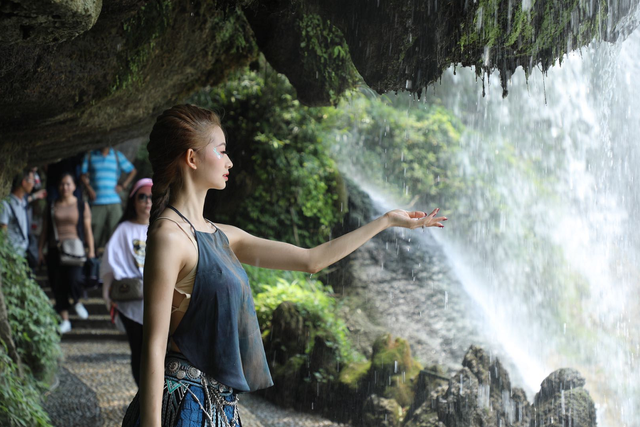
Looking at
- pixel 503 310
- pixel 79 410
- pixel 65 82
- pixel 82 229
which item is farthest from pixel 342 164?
pixel 65 82

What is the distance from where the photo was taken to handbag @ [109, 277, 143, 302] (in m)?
4.61

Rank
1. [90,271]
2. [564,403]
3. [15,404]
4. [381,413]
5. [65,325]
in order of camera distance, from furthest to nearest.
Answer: [90,271] < [65,325] < [381,413] < [564,403] < [15,404]

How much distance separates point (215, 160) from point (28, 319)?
500 centimetres

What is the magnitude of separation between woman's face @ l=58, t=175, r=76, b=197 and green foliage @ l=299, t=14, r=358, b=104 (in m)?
4.44

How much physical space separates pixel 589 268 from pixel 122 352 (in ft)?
27.8

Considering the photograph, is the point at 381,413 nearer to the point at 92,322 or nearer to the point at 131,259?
the point at 131,259

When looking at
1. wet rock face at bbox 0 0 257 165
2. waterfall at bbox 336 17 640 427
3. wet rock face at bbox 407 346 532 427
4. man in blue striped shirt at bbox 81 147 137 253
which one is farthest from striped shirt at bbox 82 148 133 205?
waterfall at bbox 336 17 640 427

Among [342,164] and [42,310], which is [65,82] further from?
[342,164]

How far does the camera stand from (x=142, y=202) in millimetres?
4895

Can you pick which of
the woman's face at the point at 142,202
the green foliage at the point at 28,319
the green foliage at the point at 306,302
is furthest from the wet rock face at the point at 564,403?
the green foliage at the point at 28,319

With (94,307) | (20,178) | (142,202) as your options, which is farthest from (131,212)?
(94,307)

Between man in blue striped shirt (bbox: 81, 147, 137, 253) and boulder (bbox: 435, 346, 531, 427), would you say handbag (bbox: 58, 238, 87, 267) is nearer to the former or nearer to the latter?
man in blue striped shirt (bbox: 81, 147, 137, 253)

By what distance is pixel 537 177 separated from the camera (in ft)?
45.7

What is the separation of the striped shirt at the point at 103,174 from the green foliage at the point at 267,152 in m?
1.83
